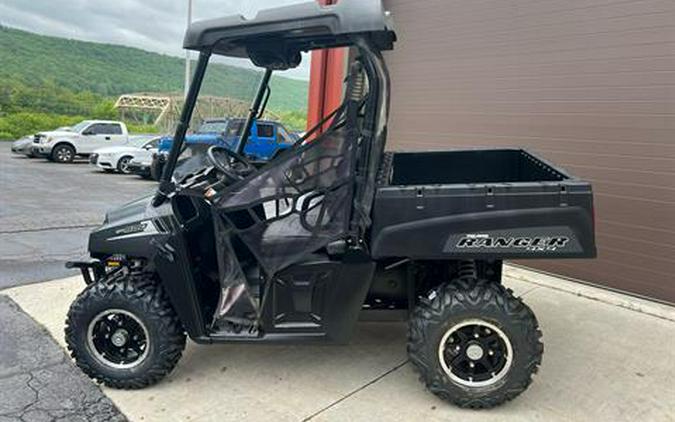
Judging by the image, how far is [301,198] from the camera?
265 cm

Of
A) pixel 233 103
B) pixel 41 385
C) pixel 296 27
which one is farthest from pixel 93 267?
pixel 296 27

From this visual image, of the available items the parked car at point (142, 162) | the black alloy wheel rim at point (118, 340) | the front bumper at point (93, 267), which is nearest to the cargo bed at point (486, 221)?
the black alloy wheel rim at point (118, 340)

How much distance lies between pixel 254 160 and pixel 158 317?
1234 millimetres

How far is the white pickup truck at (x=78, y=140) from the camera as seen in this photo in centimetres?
1622

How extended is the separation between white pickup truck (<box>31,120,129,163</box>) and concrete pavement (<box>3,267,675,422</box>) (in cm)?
1426

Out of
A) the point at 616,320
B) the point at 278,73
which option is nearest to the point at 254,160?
the point at 278,73

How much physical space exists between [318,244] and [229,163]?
815 mm

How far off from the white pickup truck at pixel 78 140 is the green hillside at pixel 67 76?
272 centimetres

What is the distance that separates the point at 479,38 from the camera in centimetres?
536

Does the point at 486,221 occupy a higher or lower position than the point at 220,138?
lower

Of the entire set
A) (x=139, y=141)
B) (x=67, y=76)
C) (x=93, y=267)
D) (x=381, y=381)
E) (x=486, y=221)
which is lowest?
(x=381, y=381)

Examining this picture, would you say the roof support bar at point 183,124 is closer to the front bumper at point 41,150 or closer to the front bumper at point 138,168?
the front bumper at point 138,168

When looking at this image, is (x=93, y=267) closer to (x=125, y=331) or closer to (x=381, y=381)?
(x=125, y=331)

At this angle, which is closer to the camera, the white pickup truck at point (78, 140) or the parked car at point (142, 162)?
the parked car at point (142, 162)
